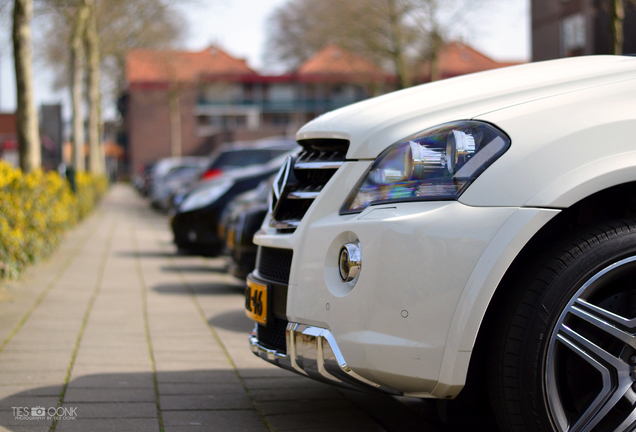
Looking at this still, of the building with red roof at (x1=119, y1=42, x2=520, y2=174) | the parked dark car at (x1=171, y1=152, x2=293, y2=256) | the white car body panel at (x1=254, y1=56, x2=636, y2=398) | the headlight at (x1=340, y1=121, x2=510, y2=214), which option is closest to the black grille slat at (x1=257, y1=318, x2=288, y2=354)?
the white car body panel at (x1=254, y1=56, x2=636, y2=398)

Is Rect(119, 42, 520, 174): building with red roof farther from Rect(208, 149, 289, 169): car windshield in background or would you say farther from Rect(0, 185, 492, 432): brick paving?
Rect(0, 185, 492, 432): brick paving

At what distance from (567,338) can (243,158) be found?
41.8 feet

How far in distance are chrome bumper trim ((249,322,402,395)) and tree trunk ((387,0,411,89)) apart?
22.8m

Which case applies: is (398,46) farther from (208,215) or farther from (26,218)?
(26,218)

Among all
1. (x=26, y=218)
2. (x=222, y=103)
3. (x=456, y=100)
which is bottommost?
(x=26, y=218)

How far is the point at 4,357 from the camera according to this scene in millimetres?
4332

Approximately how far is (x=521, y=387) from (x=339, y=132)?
116cm

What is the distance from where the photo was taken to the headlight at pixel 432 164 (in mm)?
2445

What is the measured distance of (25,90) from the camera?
1086cm

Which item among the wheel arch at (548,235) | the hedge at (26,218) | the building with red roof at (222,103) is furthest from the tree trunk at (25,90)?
the building with red roof at (222,103)

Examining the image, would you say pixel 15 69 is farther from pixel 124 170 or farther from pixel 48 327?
pixel 124 170

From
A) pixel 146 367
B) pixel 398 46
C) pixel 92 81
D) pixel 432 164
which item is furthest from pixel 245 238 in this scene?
pixel 92 81

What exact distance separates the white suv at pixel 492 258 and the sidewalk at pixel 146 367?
2.93ft

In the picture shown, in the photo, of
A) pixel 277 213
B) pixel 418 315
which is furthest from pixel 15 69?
pixel 418 315
